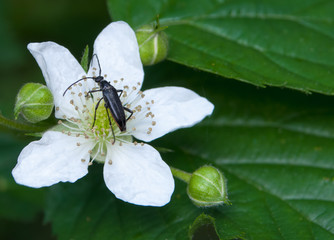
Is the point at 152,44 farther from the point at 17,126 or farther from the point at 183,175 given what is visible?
the point at 17,126

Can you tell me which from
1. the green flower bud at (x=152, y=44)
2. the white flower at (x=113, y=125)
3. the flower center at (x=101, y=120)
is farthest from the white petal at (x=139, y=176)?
the green flower bud at (x=152, y=44)

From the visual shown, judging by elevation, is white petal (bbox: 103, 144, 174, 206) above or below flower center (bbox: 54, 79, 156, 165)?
below

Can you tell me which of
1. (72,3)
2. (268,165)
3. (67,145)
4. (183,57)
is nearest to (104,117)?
(67,145)

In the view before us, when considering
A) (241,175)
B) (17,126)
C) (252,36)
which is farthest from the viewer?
(252,36)

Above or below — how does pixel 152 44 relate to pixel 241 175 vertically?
above

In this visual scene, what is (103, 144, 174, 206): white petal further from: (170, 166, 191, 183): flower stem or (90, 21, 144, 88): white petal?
(90, 21, 144, 88): white petal

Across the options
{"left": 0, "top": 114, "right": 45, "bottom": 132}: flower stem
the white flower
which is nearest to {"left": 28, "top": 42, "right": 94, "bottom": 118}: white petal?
the white flower

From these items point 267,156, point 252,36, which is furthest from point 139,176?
point 252,36
